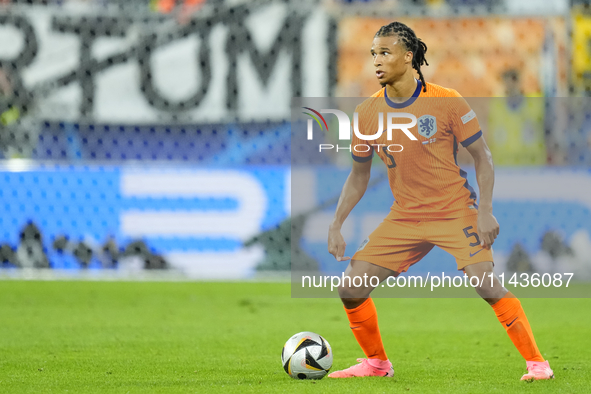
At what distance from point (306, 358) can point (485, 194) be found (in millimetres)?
1243

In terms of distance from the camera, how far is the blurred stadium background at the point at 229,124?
963 centimetres

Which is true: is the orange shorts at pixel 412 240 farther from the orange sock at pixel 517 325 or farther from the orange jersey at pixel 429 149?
the orange sock at pixel 517 325

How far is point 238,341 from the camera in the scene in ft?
18.6

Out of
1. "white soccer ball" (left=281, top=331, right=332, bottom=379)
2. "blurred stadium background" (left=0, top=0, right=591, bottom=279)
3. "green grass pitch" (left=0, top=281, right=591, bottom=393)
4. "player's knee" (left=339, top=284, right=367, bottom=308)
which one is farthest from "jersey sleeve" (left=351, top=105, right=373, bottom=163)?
"blurred stadium background" (left=0, top=0, right=591, bottom=279)

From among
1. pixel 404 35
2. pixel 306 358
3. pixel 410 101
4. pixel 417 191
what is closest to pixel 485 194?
pixel 417 191

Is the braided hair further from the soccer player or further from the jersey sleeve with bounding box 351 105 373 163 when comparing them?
the jersey sleeve with bounding box 351 105 373 163

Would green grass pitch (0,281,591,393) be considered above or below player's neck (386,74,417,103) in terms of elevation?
below

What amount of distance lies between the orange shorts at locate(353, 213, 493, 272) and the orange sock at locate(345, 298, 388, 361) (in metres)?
0.26

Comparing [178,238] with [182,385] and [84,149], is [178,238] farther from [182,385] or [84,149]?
[182,385]

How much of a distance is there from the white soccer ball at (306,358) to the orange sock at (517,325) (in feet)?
3.03

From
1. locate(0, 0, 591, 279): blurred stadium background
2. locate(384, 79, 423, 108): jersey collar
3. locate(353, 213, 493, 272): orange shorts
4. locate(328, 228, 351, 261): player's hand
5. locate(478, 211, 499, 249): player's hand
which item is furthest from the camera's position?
locate(0, 0, 591, 279): blurred stadium background

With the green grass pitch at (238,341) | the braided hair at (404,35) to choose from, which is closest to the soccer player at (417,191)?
the braided hair at (404,35)

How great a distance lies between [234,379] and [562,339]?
2822mm

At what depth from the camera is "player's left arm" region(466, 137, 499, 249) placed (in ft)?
13.0
